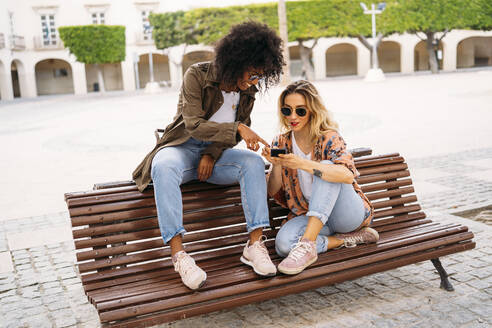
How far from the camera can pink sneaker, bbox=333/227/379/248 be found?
3.21 m

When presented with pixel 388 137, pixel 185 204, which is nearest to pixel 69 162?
pixel 388 137

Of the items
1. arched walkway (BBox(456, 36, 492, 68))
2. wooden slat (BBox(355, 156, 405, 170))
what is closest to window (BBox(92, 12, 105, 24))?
arched walkway (BBox(456, 36, 492, 68))

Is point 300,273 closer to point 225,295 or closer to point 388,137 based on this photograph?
point 225,295

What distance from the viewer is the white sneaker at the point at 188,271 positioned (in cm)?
267

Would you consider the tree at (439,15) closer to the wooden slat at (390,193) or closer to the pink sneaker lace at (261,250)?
the wooden slat at (390,193)

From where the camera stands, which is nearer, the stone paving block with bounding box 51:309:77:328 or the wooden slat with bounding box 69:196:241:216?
the wooden slat with bounding box 69:196:241:216

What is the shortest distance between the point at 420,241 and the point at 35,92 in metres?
41.0

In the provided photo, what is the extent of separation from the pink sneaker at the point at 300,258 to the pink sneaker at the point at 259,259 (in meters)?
0.05

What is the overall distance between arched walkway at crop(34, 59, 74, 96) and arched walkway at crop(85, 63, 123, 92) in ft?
5.48

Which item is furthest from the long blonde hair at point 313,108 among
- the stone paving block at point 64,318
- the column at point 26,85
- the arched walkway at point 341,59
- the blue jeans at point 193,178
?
the arched walkway at point 341,59

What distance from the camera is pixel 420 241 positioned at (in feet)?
10.6

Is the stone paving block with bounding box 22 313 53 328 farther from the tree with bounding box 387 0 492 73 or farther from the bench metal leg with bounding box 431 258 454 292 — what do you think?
the tree with bounding box 387 0 492 73

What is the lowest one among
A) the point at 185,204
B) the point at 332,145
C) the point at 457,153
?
the point at 457,153

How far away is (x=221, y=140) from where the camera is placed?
3.13 meters
